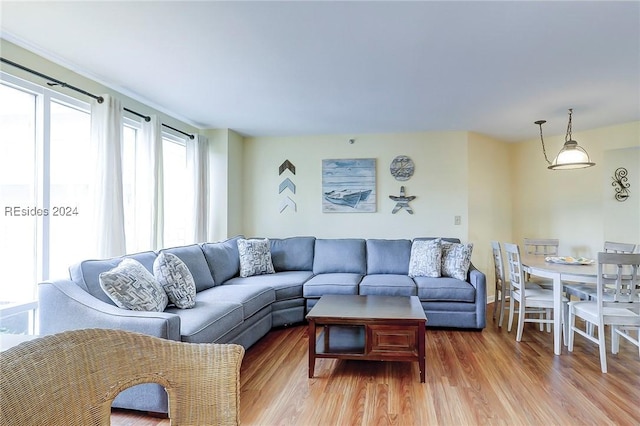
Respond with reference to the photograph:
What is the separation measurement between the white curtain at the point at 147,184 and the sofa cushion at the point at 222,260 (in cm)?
58

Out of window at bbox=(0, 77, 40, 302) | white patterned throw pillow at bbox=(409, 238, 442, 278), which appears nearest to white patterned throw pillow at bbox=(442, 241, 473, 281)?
white patterned throw pillow at bbox=(409, 238, 442, 278)

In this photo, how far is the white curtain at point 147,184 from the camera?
3.51 m

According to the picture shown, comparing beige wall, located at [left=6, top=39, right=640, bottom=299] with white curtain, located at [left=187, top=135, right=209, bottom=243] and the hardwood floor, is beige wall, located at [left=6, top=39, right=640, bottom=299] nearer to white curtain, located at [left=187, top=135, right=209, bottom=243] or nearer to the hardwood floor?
white curtain, located at [left=187, top=135, right=209, bottom=243]

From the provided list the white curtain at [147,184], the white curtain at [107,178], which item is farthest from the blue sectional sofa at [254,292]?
the white curtain at [147,184]

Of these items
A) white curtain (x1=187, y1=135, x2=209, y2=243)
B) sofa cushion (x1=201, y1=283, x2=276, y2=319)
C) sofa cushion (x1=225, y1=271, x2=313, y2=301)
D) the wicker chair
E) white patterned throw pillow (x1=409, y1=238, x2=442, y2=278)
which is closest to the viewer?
the wicker chair

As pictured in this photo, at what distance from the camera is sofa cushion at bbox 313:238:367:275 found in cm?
446

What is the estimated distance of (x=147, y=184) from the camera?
11.6 feet

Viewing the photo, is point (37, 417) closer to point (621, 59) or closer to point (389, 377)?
point (389, 377)

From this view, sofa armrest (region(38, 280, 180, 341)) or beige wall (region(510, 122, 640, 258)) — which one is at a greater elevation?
beige wall (region(510, 122, 640, 258))

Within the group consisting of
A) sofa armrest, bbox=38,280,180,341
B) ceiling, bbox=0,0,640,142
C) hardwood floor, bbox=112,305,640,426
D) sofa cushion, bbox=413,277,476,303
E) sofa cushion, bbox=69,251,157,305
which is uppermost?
ceiling, bbox=0,0,640,142

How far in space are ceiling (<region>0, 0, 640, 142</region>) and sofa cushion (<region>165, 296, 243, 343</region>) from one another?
1896mm

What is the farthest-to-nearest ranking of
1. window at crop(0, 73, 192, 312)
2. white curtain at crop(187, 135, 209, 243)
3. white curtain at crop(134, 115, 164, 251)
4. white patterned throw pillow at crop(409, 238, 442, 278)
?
1. white curtain at crop(187, 135, 209, 243)
2. white patterned throw pillow at crop(409, 238, 442, 278)
3. white curtain at crop(134, 115, 164, 251)
4. window at crop(0, 73, 192, 312)

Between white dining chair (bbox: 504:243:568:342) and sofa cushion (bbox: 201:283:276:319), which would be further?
white dining chair (bbox: 504:243:568:342)

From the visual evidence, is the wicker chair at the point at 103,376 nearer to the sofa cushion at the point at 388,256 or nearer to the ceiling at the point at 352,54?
the ceiling at the point at 352,54
